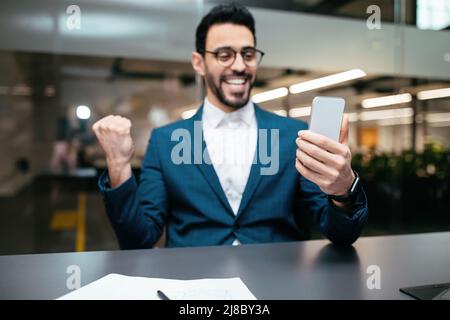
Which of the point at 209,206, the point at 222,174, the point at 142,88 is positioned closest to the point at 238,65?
the point at 222,174

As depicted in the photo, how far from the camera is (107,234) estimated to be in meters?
3.00

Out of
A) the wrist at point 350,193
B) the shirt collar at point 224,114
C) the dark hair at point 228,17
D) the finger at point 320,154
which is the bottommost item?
the wrist at point 350,193

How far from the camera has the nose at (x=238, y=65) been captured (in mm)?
1205

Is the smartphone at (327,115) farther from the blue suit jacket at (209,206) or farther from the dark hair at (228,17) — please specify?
the dark hair at (228,17)

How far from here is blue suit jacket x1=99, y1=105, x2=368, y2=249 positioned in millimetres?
1132

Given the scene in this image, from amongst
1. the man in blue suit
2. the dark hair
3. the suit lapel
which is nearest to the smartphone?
the man in blue suit

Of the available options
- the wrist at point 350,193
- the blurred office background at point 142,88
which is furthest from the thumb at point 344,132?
the blurred office background at point 142,88

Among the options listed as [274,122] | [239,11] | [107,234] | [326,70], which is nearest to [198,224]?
[274,122]

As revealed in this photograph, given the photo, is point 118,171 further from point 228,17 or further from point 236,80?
point 228,17

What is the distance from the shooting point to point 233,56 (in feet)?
3.95

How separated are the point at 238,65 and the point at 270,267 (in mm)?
674

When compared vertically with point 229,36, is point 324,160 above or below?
below

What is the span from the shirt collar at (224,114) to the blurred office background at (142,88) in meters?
0.25

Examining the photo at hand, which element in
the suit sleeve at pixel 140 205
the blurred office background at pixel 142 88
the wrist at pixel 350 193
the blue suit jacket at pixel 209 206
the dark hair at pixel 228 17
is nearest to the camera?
the wrist at pixel 350 193
